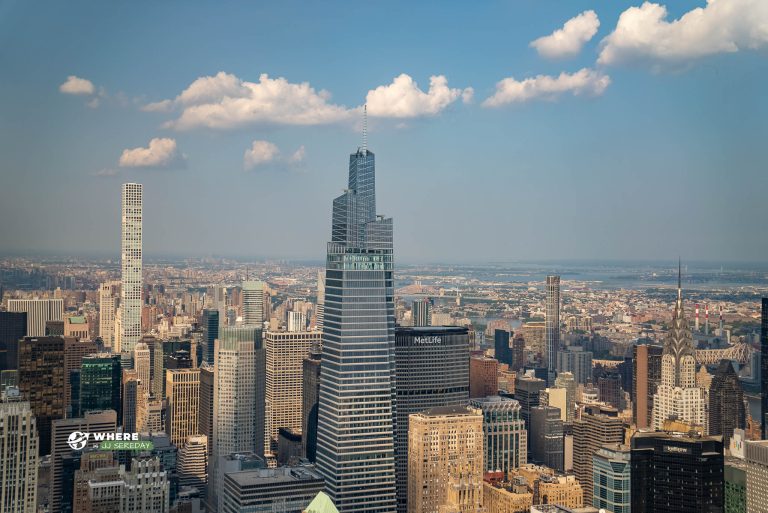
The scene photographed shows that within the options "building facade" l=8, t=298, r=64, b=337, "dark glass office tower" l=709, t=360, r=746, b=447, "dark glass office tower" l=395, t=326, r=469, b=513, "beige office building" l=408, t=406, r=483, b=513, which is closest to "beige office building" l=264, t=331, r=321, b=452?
"dark glass office tower" l=395, t=326, r=469, b=513

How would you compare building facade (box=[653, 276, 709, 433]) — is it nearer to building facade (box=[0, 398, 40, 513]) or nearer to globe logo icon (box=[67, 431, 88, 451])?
globe logo icon (box=[67, 431, 88, 451])

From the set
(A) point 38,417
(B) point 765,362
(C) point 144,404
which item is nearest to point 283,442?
(C) point 144,404

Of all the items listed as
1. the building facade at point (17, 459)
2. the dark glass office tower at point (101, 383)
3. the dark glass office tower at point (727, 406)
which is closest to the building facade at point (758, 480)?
the dark glass office tower at point (727, 406)

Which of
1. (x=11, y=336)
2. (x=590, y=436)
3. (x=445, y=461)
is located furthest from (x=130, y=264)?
(x=590, y=436)

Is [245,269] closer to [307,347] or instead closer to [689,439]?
[307,347]

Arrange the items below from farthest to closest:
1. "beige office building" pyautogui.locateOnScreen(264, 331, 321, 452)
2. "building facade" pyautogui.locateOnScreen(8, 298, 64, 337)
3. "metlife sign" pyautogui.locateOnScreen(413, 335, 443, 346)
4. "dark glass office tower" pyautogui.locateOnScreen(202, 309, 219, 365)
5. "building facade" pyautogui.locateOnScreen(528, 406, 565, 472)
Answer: "dark glass office tower" pyautogui.locateOnScreen(202, 309, 219, 365)
"metlife sign" pyautogui.locateOnScreen(413, 335, 443, 346)
"beige office building" pyautogui.locateOnScreen(264, 331, 321, 452)
"building facade" pyautogui.locateOnScreen(528, 406, 565, 472)
"building facade" pyautogui.locateOnScreen(8, 298, 64, 337)

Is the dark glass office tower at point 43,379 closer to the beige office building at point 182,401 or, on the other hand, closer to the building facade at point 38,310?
the building facade at point 38,310
